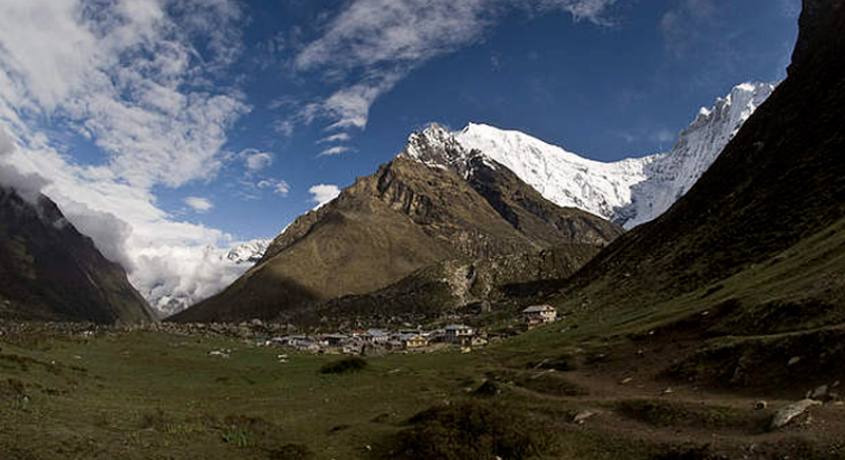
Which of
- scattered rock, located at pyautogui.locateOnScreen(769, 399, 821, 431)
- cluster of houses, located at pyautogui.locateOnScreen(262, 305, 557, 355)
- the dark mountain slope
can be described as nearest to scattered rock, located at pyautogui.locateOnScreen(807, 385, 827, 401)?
scattered rock, located at pyautogui.locateOnScreen(769, 399, 821, 431)

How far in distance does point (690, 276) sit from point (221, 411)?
8645cm

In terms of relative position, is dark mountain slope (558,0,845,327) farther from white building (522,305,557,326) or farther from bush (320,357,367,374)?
bush (320,357,367,374)

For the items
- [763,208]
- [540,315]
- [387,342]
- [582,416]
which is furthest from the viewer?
[387,342]

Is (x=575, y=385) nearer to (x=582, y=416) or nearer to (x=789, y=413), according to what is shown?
(x=582, y=416)

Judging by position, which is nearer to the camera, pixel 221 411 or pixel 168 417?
pixel 168 417

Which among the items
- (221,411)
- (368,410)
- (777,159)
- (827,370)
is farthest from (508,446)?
→ (777,159)

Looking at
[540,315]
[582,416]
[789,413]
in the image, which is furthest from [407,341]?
[789,413]

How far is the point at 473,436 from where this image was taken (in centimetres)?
3008

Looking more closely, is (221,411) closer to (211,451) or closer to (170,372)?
(211,451)

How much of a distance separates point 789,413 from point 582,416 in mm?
11298

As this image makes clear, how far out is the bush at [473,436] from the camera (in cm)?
2827

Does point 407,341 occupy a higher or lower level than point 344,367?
higher

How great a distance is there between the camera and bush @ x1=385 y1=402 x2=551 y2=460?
92.7ft

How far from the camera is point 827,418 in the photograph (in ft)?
82.1
